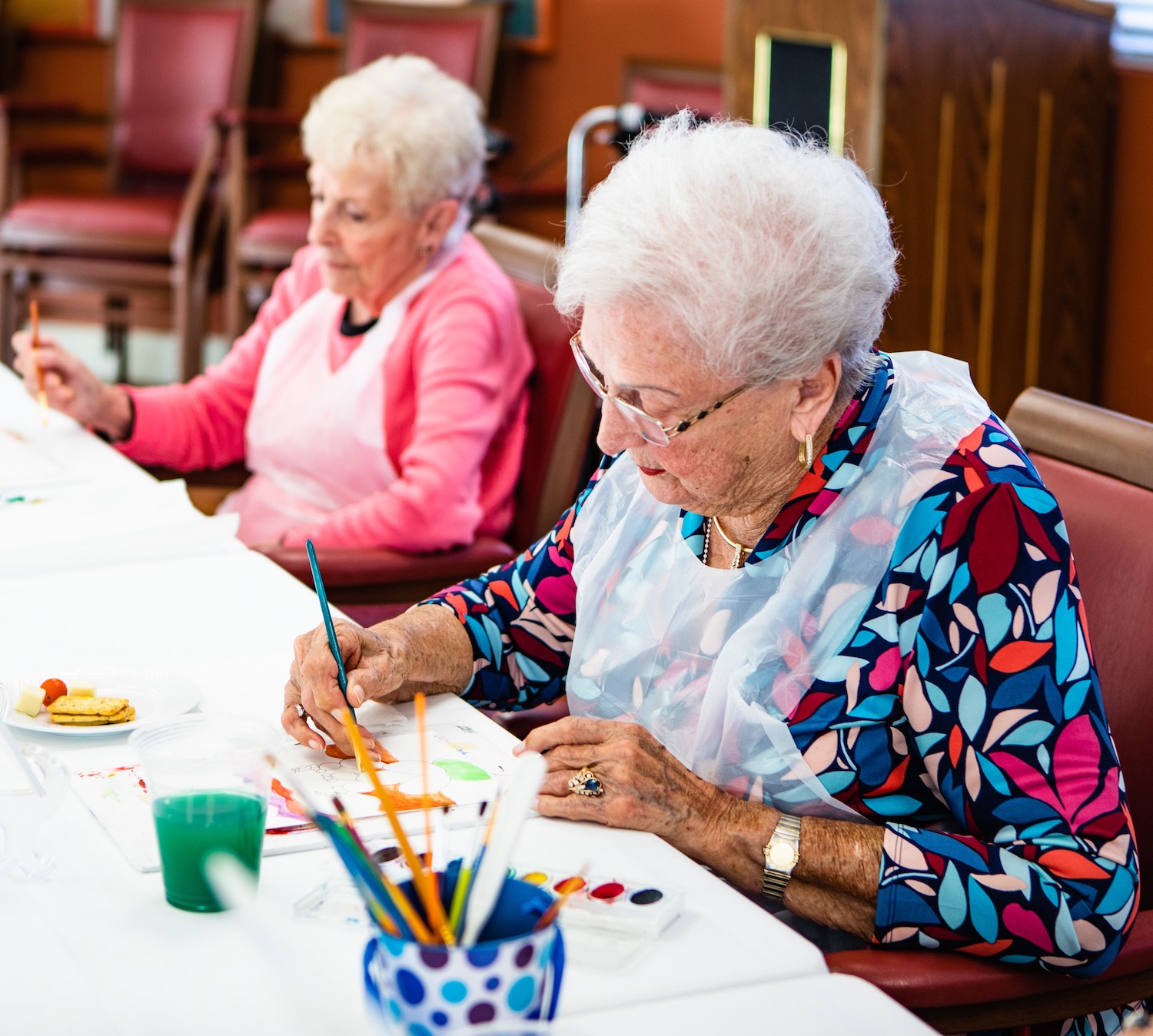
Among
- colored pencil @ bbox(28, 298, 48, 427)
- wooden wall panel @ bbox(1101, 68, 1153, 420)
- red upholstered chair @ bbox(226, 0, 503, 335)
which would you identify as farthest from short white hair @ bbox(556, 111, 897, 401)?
red upholstered chair @ bbox(226, 0, 503, 335)

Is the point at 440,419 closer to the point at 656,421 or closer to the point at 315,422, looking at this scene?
the point at 315,422

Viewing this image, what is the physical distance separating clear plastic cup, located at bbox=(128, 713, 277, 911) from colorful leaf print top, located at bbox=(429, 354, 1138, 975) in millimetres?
490

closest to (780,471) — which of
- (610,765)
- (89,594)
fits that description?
(610,765)

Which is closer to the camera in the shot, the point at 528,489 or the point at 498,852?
the point at 498,852

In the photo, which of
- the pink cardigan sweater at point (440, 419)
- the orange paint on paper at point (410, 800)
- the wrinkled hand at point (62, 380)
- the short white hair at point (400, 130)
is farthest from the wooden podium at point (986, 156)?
the orange paint on paper at point (410, 800)

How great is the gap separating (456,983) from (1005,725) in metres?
0.58

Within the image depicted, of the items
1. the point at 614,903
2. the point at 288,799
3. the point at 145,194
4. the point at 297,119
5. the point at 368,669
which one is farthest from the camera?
the point at 145,194

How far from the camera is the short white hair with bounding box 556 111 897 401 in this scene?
4.01 feet

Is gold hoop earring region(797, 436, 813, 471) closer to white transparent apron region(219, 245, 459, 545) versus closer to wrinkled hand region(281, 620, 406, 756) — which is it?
wrinkled hand region(281, 620, 406, 756)

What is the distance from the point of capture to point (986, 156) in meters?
3.30

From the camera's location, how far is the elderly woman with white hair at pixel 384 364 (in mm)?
2283

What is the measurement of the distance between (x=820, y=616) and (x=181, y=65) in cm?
477

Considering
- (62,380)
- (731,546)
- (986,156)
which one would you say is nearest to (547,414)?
(62,380)

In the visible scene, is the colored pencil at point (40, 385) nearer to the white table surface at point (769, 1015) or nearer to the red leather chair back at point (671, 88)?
the white table surface at point (769, 1015)
